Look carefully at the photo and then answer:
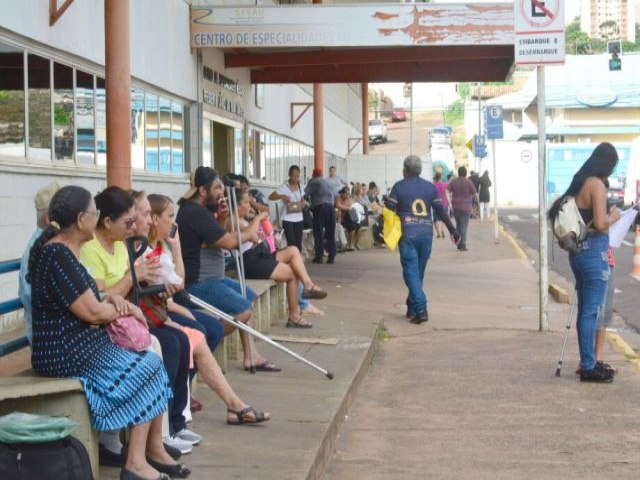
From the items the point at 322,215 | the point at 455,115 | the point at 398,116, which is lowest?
the point at 322,215

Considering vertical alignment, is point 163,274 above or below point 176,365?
above

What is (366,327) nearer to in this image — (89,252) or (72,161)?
(72,161)

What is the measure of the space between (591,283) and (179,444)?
4195 mm

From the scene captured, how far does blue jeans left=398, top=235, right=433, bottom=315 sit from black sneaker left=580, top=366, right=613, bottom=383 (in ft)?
12.7

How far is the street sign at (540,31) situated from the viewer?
11523 mm

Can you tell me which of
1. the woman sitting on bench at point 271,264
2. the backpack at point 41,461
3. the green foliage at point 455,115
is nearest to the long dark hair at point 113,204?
the backpack at point 41,461

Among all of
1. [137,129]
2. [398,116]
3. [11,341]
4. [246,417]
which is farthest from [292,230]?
[398,116]

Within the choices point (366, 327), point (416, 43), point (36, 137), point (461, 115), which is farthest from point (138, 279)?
point (461, 115)

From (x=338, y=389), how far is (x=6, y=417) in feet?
12.6

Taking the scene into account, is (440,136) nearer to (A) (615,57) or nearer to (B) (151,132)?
(A) (615,57)

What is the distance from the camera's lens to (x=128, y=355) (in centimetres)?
532

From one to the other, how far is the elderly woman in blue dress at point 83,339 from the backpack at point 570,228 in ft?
14.6

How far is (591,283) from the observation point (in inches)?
356

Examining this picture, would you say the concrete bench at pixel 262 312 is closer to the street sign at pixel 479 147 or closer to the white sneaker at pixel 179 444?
the white sneaker at pixel 179 444
